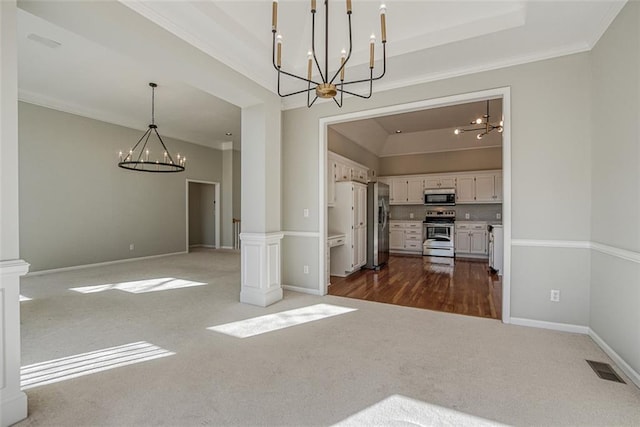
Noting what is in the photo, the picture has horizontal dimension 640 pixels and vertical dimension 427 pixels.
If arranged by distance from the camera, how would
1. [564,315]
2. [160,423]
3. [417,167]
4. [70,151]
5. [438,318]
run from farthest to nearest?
[417,167] < [70,151] < [438,318] < [564,315] < [160,423]

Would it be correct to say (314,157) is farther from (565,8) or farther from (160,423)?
(160,423)

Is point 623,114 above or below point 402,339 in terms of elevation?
above

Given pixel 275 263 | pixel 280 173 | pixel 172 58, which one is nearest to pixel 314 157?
pixel 280 173

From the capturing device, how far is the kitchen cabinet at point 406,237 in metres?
7.96

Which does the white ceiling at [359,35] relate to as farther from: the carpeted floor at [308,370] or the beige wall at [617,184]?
the carpeted floor at [308,370]

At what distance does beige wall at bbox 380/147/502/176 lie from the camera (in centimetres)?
753

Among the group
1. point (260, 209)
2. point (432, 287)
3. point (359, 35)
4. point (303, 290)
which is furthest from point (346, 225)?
point (359, 35)

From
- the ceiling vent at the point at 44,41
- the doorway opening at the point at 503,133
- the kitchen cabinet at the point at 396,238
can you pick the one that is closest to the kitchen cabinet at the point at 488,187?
the kitchen cabinet at the point at 396,238

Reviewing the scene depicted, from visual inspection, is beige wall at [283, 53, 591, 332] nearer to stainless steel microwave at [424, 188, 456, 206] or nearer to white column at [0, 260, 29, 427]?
white column at [0, 260, 29, 427]

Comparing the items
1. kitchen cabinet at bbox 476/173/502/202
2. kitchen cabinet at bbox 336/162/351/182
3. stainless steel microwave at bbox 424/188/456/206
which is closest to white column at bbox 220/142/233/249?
kitchen cabinet at bbox 336/162/351/182

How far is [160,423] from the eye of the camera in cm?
158

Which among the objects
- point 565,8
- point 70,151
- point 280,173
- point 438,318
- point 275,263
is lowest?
point 438,318

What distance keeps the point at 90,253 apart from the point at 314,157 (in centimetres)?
511

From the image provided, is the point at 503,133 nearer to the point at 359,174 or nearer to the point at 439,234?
the point at 359,174
